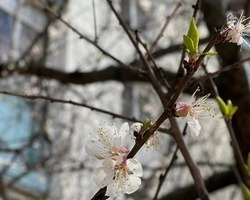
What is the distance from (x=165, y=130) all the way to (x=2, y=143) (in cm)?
272

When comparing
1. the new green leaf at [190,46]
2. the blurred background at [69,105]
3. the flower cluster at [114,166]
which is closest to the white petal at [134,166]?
the flower cluster at [114,166]

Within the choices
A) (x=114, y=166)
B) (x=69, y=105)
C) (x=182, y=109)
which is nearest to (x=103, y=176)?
(x=114, y=166)

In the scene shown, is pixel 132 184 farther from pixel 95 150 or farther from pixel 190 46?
pixel 190 46

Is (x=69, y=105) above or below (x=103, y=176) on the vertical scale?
above

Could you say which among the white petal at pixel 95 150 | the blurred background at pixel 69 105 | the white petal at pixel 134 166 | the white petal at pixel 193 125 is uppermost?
the blurred background at pixel 69 105

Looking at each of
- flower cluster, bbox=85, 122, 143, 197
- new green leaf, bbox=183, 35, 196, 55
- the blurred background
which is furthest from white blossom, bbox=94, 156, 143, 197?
the blurred background

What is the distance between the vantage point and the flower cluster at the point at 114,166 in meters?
0.58

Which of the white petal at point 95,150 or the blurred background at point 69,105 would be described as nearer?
the white petal at point 95,150

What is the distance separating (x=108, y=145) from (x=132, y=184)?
0.19 feet

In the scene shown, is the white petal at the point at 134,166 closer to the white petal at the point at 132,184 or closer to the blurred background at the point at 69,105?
the white petal at the point at 132,184

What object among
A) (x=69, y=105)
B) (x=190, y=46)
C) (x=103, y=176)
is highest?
(x=69, y=105)

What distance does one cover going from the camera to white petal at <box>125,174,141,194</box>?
1.96 feet

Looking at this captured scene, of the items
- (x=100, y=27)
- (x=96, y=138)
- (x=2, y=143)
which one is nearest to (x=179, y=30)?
(x=100, y=27)

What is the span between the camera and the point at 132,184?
1.99ft
